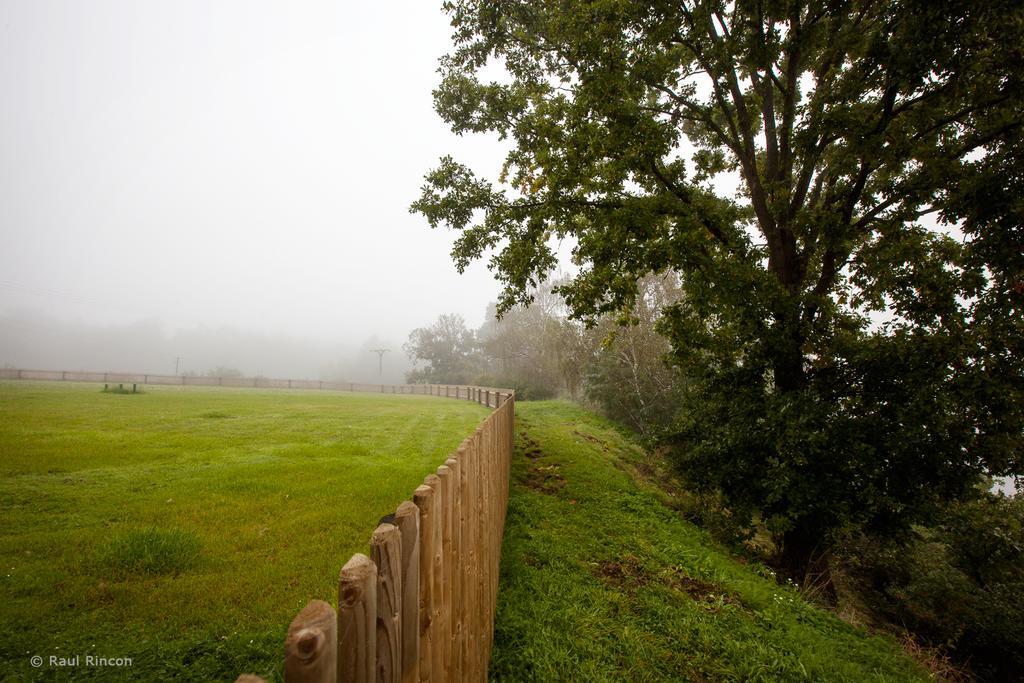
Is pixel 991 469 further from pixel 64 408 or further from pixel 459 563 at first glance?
pixel 64 408

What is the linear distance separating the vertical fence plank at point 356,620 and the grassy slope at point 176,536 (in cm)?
306

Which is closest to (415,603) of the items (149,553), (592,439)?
(149,553)

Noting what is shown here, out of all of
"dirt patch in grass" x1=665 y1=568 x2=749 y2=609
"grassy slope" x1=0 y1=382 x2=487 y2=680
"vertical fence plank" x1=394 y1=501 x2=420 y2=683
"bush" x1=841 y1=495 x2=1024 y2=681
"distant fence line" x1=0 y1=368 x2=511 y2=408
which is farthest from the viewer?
"distant fence line" x1=0 y1=368 x2=511 y2=408

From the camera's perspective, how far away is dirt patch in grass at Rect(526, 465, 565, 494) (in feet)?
28.8

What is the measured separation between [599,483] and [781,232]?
6.92 metres

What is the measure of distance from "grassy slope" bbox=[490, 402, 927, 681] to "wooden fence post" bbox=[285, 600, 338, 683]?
3367 mm

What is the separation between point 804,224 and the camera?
809 centimetres

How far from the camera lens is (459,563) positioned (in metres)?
2.49

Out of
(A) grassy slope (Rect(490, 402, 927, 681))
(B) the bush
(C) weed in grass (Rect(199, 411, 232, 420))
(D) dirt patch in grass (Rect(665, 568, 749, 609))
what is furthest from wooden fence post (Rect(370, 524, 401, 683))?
(C) weed in grass (Rect(199, 411, 232, 420))

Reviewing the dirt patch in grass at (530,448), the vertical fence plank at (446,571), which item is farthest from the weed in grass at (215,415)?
the vertical fence plank at (446,571)

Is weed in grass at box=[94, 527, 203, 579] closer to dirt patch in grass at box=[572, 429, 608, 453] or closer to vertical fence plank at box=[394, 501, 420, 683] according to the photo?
vertical fence plank at box=[394, 501, 420, 683]

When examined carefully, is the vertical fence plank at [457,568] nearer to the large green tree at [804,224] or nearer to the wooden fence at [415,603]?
the wooden fence at [415,603]

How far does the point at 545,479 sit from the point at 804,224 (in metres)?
7.24

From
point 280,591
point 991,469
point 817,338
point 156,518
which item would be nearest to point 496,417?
point 280,591
